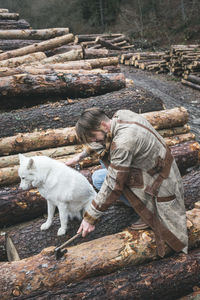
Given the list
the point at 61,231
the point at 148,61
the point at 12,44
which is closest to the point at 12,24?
the point at 12,44

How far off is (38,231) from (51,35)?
10199mm

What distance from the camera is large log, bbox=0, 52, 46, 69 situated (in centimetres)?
870

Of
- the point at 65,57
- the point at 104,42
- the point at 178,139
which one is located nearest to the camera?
the point at 178,139

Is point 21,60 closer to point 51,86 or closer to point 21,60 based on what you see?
point 21,60

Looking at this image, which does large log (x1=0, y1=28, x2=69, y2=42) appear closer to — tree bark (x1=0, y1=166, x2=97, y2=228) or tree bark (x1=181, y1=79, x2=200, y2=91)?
tree bark (x1=181, y1=79, x2=200, y2=91)

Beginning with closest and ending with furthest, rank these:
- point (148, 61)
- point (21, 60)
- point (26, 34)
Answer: point (21, 60) < point (26, 34) < point (148, 61)

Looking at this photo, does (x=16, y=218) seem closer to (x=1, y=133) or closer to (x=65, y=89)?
(x=1, y=133)

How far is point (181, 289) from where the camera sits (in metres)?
2.94

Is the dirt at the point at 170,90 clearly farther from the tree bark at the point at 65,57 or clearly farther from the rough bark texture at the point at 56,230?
the rough bark texture at the point at 56,230

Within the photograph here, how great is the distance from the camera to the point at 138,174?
2828mm

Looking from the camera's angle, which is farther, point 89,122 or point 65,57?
point 65,57

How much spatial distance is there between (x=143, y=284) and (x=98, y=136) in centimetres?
166

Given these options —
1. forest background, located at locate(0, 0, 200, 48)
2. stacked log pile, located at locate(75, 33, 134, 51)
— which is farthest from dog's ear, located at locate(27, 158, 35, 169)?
forest background, located at locate(0, 0, 200, 48)

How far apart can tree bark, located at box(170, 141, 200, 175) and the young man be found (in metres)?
2.21
